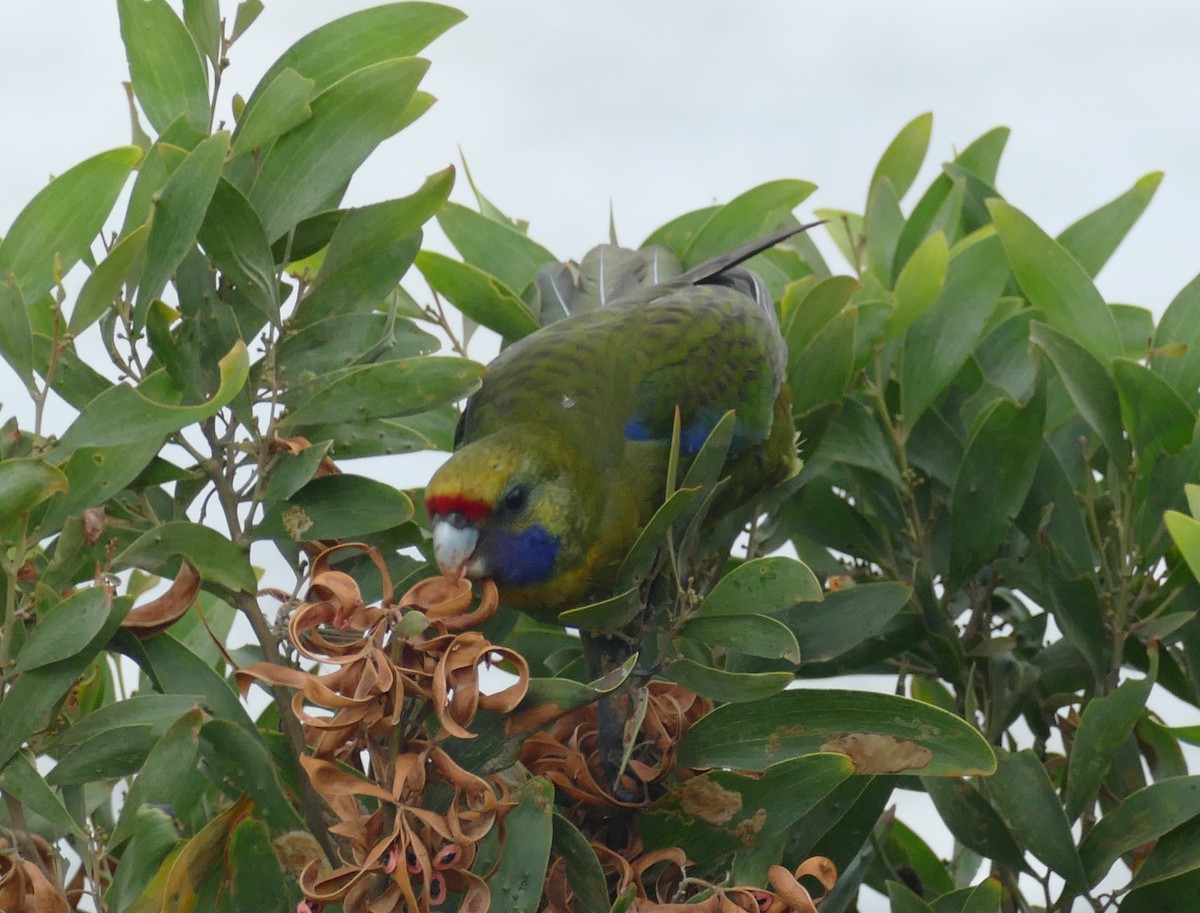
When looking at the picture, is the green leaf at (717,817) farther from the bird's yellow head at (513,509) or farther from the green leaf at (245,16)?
the green leaf at (245,16)

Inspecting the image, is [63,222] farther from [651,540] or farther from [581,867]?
[581,867]

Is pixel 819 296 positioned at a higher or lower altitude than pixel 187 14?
lower

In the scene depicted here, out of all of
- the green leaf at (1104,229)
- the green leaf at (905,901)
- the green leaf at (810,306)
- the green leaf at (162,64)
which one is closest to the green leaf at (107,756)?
the green leaf at (162,64)

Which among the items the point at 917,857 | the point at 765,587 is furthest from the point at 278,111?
the point at 917,857

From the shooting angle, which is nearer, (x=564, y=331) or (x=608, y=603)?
(x=608, y=603)

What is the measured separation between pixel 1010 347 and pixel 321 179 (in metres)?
0.92

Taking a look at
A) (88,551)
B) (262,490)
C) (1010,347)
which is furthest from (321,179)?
(1010,347)

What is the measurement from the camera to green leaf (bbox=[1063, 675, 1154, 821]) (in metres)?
1.38

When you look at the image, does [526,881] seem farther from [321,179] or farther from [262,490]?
[321,179]

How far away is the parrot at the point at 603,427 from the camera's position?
1.44 metres

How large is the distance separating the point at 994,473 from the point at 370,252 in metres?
0.73

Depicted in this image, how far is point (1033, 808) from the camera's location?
1.39m

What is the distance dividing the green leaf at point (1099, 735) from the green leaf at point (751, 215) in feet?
2.27

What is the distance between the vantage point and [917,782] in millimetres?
1575
